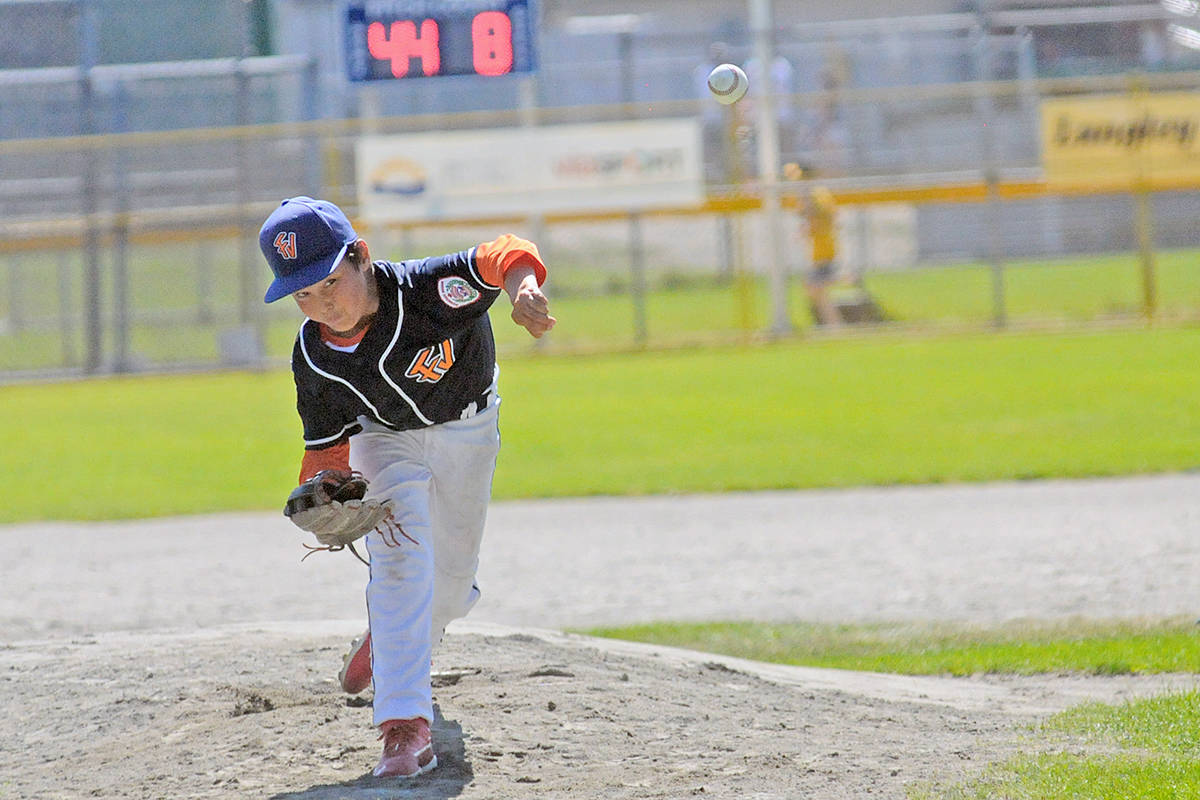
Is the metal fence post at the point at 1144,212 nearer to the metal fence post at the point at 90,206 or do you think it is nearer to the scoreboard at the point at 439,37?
the scoreboard at the point at 439,37

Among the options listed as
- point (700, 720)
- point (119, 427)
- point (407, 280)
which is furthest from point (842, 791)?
point (119, 427)

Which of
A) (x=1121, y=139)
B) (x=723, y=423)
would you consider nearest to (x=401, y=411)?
(x=723, y=423)

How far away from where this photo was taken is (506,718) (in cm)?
439

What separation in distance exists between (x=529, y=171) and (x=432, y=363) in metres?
13.2

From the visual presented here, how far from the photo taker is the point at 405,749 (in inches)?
154

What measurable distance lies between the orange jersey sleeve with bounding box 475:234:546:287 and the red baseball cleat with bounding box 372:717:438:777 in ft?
3.83

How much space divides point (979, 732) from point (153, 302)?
1562 cm

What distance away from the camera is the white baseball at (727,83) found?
17.3ft

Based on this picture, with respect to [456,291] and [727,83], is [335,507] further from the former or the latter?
[727,83]

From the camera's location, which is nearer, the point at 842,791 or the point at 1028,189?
the point at 842,791

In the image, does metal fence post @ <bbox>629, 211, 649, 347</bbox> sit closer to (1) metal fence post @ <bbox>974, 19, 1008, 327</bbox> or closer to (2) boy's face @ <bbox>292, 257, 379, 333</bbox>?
(1) metal fence post @ <bbox>974, 19, 1008, 327</bbox>

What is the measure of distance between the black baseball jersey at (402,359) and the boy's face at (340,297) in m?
0.10

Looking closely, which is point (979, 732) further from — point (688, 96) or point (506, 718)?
point (688, 96)

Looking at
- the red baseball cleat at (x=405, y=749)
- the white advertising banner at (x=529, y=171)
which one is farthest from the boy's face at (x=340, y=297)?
the white advertising banner at (x=529, y=171)
